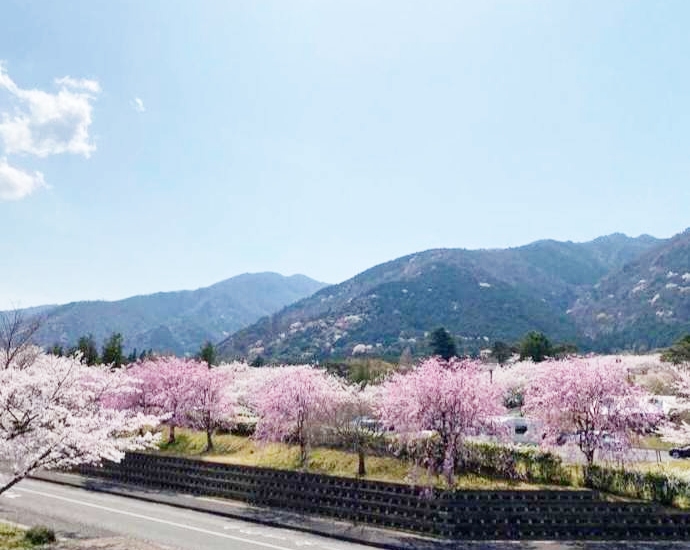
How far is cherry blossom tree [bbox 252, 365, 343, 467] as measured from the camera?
26.6 meters

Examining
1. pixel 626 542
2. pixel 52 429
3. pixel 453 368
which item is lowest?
pixel 626 542

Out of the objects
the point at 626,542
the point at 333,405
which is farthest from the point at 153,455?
the point at 626,542

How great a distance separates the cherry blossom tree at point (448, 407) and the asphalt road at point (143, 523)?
6199 millimetres

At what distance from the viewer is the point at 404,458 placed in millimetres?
25391

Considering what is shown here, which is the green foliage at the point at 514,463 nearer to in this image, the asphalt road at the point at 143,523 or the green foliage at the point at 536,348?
the asphalt road at the point at 143,523

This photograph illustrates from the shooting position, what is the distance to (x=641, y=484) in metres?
20.6

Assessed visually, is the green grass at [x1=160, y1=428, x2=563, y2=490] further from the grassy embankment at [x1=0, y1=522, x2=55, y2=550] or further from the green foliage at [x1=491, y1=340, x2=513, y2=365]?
the green foliage at [x1=491, y1=340, x2=513, y2=365]

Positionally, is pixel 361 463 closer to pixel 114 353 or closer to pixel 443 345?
pixel 114 353

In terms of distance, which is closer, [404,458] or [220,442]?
[404,458]

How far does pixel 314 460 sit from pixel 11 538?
14.1m

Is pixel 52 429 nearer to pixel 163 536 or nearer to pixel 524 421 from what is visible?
pixel 163 536

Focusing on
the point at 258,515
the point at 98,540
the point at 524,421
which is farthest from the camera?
the point at 524,421

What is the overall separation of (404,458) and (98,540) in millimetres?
13520

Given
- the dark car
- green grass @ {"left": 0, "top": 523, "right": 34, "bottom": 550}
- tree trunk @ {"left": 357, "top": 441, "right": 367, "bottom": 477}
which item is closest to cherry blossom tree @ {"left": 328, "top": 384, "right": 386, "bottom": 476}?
tree trunk @ {"left": 357, "top": 441, "right": 367, "bottom": 477}
